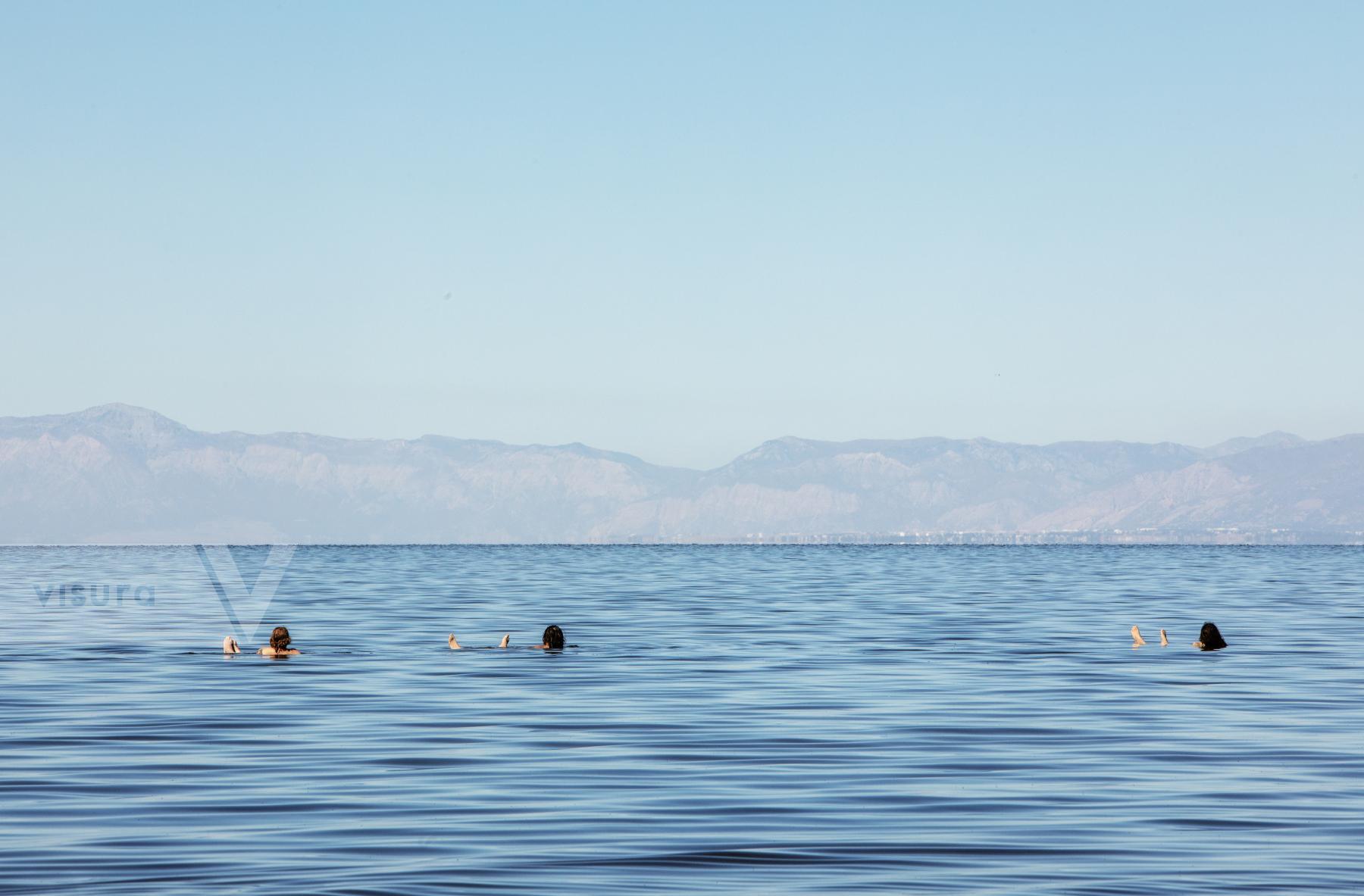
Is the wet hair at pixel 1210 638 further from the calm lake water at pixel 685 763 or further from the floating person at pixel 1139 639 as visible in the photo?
the floating person at pixel 1139 639

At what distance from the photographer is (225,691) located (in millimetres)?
33406

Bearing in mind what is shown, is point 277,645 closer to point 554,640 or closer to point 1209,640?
point 554,640

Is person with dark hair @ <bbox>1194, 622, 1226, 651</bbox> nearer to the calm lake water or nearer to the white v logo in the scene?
the calm lake water

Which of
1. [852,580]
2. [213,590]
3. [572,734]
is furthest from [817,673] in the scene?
[852,580]

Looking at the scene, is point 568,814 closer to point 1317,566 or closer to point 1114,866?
point 1114,866

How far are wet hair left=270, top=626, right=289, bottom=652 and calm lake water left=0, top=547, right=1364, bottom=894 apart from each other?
401 mm

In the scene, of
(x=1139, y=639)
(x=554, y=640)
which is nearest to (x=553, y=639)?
(x=554, y=640)

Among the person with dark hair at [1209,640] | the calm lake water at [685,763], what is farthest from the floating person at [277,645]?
the person with dark hair at [1209,640]

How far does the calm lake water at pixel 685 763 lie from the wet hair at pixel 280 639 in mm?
401

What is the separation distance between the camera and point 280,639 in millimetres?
40375

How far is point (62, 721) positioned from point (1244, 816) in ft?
59.3

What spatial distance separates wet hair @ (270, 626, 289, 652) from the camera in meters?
40.2

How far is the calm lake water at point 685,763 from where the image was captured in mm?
16203

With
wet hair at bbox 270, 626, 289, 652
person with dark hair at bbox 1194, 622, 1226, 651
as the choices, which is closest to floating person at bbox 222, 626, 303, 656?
wet hair at bbox 270, 626, 289, 652
